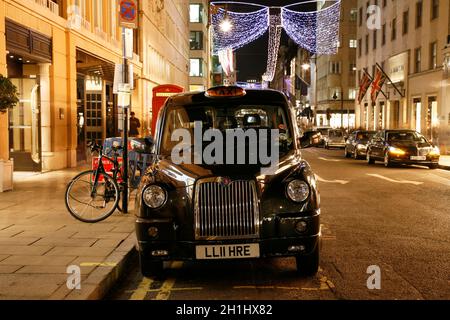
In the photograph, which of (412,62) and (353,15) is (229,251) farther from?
(353,15)

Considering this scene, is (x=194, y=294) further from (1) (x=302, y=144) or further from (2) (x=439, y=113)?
(2) (x=439, y=113)

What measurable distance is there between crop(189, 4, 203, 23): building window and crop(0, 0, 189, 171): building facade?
45390 millimetres

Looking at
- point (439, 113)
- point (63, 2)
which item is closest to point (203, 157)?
point (63, 2)

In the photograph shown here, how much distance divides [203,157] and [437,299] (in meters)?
2.85

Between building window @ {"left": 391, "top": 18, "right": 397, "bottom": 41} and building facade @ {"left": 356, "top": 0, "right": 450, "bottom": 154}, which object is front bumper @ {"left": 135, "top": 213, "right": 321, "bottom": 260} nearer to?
building facade @ {"left": 356, "top": 0, "right": 450, "bottom": 154}

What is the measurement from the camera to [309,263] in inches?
222

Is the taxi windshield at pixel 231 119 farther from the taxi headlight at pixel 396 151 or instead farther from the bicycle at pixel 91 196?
the taxi headlight at pixel 396 151

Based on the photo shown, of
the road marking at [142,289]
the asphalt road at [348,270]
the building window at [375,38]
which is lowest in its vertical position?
the road marking at [142,289]

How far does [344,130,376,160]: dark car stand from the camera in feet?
88.4

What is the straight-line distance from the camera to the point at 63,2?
1903 cm

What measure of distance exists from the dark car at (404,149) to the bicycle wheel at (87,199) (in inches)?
588

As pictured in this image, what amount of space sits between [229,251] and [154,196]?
0.94m

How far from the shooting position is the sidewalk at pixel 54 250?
5030 millimetres

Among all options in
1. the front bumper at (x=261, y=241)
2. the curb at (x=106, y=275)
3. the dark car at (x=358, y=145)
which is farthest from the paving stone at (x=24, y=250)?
the dark car at (x=358, y=145)
